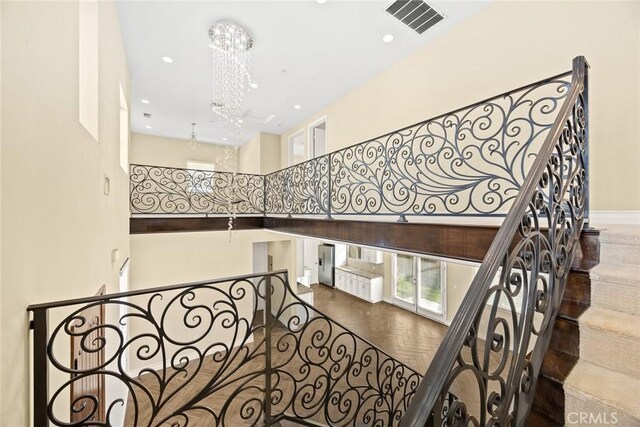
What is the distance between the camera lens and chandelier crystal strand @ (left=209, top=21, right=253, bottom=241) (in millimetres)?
4227

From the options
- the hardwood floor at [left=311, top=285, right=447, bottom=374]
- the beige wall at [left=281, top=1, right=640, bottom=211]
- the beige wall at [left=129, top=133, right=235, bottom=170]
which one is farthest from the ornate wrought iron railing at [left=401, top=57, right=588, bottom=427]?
the beige wall at [left=129, top=133, right=235, bottom=170]

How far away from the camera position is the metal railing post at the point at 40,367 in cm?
129

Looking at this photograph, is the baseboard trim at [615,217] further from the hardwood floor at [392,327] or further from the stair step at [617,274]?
the hardwood floor at [392,327]

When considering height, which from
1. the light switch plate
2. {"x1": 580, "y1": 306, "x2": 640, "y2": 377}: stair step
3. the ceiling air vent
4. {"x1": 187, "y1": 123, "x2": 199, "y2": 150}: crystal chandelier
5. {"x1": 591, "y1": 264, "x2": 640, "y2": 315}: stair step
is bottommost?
{"x1": 580, "y1": 306, "x2": 640, "y2": 377}: stair step

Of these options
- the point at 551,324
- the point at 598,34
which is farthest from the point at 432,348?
the point at 598,34

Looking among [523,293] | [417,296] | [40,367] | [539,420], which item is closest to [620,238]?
[523,293]

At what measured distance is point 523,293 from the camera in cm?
123

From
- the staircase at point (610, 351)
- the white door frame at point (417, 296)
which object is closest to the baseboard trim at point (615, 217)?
the staircase at point (610, 351)

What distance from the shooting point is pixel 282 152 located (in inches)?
365

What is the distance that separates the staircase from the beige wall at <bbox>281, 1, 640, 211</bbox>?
1.72 m

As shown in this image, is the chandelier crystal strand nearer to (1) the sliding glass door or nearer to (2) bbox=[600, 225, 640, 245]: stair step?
(2) bbox=[600, 225, 640, 245]: stair step

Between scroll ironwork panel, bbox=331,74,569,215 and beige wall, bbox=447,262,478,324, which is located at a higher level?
scroll ironwork panel, bbox=331,74,569,215

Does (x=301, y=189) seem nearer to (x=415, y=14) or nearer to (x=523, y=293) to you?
(x=415, y=14)

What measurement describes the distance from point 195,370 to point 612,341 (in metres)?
4.09
